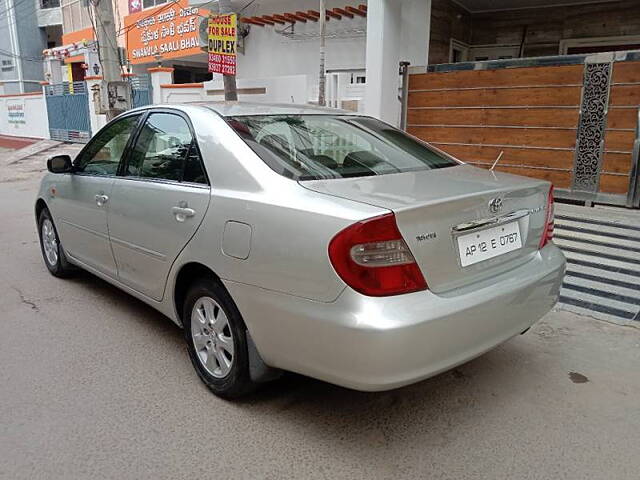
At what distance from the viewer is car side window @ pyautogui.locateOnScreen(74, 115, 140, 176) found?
397cm

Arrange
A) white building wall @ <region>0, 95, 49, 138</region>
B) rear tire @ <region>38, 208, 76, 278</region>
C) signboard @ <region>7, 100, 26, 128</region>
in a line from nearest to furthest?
rear tire @ <region>38, 208, 76, 278</region>
white building wall @ <region>0, 95, 49, 138</region>
signboard @ <region>7, 100, 26, 128</region>

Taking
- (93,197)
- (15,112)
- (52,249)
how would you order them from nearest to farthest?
1. (93,197)
2. (52,249)
3. (15,112)

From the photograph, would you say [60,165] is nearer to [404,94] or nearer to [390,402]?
[390,402]

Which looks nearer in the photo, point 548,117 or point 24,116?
point 548,117

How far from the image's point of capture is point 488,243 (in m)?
2.64

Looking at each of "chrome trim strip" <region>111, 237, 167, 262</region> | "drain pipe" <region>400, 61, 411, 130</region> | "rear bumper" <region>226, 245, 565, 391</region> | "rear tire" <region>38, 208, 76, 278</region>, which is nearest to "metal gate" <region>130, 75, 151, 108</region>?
"drain pipe" <region>400, 61, 411, 130</region>

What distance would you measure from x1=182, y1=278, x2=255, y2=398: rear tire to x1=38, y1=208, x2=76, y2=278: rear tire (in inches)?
91.8

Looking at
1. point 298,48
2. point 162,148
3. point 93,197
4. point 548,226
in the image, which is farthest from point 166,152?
point 298,48

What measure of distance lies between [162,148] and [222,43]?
16.6 feet

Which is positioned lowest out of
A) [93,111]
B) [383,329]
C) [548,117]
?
[383,329]

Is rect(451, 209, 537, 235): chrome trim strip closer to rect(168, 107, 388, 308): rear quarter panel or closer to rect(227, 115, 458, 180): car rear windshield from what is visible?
rect(168, 107, 388, 308): rear quarter panel

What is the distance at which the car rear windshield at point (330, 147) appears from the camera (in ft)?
9.38

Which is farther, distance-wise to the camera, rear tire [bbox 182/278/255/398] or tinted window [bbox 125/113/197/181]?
tinted window [bbox 125/113/197/181]

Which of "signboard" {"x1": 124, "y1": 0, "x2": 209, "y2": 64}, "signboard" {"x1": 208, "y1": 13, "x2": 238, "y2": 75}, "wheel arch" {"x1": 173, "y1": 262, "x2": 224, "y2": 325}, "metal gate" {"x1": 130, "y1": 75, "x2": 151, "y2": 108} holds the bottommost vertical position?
"wheel arch" {"x1": 173, "y1": 262, "x2": 224, "y2": 325}
